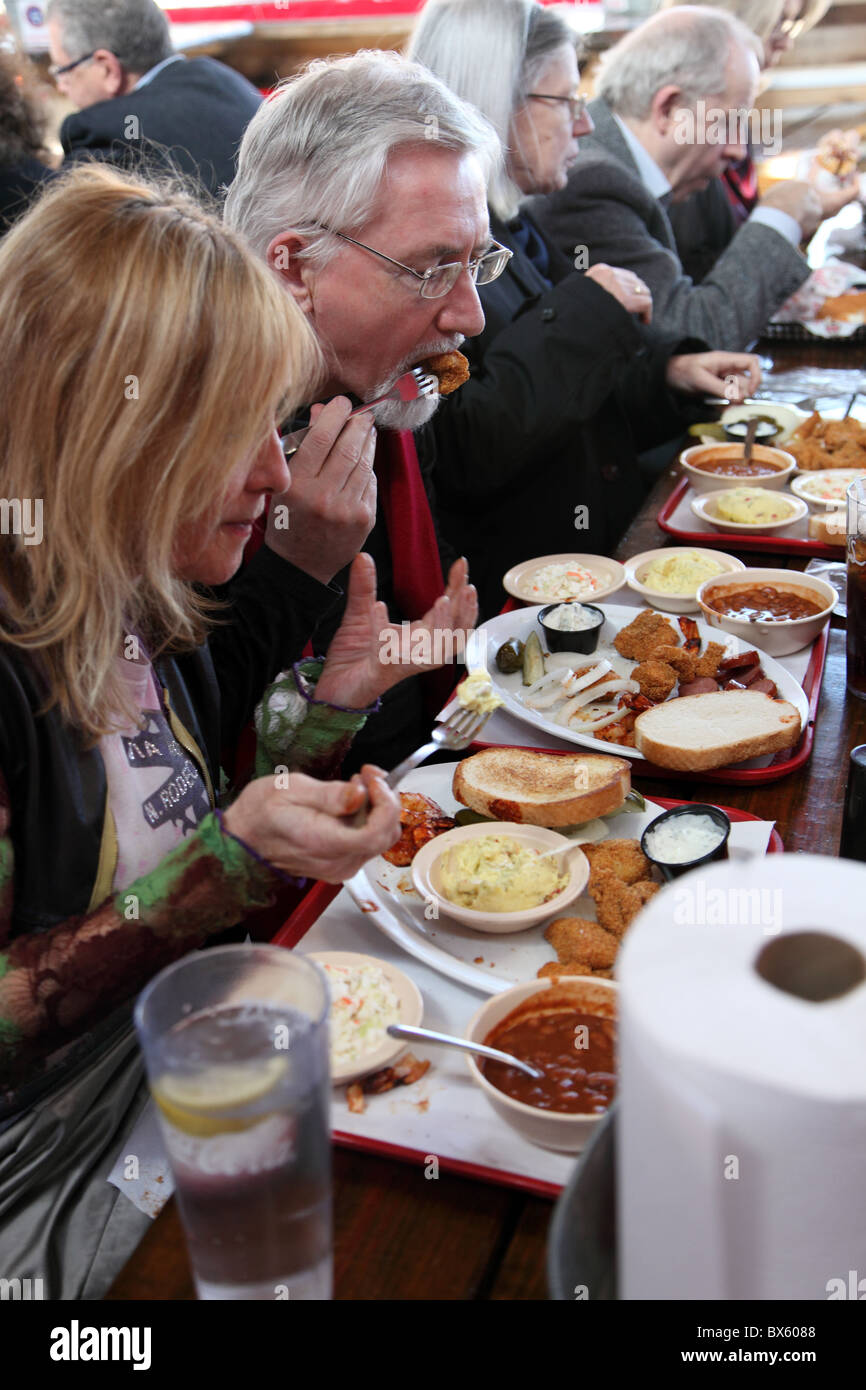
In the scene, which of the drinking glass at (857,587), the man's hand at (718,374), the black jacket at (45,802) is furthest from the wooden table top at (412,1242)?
the man's hand at (718,374)

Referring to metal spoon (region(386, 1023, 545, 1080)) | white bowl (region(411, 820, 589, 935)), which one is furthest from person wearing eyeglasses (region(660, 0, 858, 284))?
metal spoon (region(386, 1023, 545, 1080))

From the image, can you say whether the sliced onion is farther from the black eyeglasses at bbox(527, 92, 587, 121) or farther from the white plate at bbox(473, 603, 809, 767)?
the black eyeglasses at bbox(527, 92, 587, 121)

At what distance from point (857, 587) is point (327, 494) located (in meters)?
0.91

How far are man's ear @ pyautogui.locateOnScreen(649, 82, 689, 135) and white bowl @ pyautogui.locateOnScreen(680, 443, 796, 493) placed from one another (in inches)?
69.0

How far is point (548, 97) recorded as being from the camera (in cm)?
322

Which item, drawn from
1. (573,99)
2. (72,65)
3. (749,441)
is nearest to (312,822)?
(749,441)

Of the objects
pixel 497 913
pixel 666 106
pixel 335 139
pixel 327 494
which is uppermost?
pixel 335 139

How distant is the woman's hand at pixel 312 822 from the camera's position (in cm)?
118

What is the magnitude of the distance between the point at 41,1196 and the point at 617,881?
80 centimetres

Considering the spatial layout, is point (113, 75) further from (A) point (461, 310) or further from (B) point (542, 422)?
(A) point (461, 310)

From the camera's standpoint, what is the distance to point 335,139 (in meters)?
1.93

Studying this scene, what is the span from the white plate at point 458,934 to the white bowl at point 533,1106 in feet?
0.24

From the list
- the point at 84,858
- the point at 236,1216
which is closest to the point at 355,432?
the point at 84,858

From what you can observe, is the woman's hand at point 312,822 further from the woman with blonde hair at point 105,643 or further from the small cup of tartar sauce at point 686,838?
the small cup of tartar sauce at point 686,838
